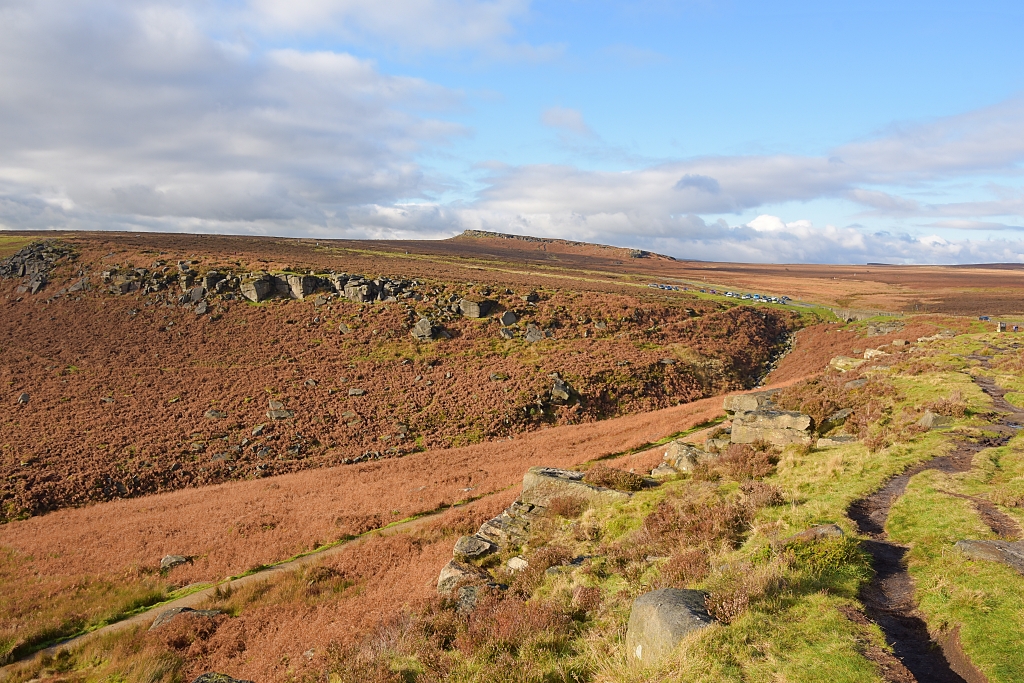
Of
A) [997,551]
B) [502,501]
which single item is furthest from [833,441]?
[502,501]

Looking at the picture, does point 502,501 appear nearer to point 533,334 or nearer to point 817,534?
point 817,534

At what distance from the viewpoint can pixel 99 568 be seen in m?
19.7

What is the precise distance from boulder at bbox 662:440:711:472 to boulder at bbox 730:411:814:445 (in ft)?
8.65

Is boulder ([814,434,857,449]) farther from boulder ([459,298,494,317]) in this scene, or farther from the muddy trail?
boulder ([459,298,494,317])

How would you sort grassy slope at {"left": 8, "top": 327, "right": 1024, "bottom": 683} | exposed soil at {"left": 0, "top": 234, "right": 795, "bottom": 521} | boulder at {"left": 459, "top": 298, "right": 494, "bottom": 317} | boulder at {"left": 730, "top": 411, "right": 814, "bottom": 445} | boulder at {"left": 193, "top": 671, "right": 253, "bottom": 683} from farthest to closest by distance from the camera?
1. boulder at {"left": 459, "top": 298, "right": 494, "bottom": 317}
2. exposed soil at {"left": 0, "top": 234, "right": 795, "bottom": 521}
3. boulder at {"left": 730, "top": 411, "right": 814, "bottom": 445}
4. boulder at {"left": 193, "top": 671, "right": 253, "bottom": 683}
5. grassy slope at {"left": 8, "top": 327, "right": 1024, "bottom": 683}

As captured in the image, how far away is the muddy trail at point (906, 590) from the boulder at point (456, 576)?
27.7ft

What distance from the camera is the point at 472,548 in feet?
51.1

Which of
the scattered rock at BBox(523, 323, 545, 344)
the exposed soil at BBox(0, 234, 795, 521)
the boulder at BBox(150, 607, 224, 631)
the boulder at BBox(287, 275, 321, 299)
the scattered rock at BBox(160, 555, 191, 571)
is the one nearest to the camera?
the boulder at BBox(150, 607, 224, 631)

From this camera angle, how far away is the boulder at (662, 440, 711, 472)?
64.6 ft

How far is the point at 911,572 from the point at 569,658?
23.6ft

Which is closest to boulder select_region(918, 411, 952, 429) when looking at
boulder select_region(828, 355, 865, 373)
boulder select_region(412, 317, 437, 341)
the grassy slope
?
the grassy slope

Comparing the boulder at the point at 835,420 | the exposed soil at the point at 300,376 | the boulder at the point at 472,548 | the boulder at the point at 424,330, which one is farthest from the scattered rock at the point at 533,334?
the boulder at the point at 472,548

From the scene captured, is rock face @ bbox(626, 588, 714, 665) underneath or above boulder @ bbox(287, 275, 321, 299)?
underneath

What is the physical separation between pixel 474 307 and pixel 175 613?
4396cm
